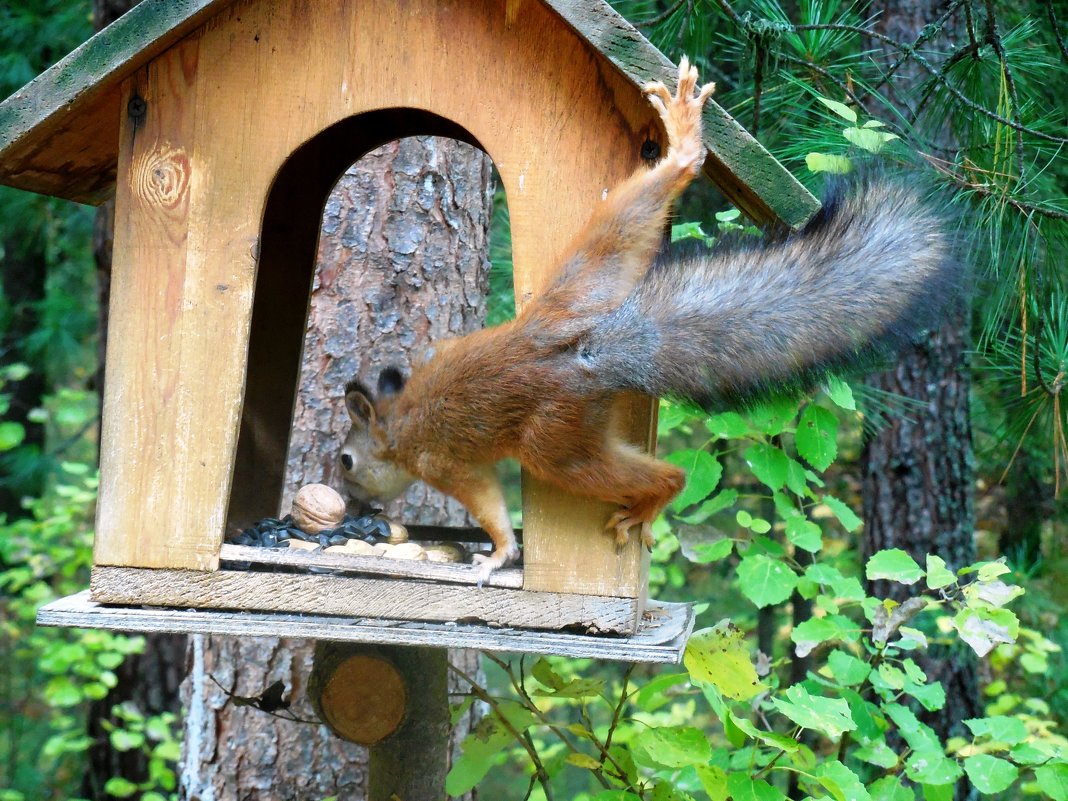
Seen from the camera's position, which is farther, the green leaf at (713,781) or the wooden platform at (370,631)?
the green leaf at (713,781)

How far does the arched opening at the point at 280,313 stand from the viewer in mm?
2729

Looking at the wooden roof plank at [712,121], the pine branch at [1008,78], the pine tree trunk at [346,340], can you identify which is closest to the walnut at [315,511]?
the pine tree trunk at [346,340]

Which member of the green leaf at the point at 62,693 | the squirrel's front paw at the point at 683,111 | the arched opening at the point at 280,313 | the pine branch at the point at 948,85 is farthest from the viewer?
the green leaf at the point at 62,693

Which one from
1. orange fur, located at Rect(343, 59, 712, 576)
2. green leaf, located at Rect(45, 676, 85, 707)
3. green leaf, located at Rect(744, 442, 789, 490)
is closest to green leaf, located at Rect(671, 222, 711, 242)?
green leaf, located at Rect(744, 442, 789, 490)

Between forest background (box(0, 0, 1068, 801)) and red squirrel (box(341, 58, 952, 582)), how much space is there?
0.17 meters

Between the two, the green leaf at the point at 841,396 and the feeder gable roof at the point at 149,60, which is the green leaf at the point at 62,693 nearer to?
the feeder gable roof at the point at 149,60

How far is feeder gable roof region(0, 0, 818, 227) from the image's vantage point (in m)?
1.75

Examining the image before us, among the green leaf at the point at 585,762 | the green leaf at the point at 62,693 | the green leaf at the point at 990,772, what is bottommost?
the green leaf at the point at 62,693

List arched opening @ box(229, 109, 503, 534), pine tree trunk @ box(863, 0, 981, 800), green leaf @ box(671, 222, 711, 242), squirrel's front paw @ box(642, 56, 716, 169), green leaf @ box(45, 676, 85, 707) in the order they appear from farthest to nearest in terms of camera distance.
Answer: green leaf @ box(45, 676, 85, 707)
pine tree trunk @ box(863, 0, 981, 800)
arched opening @ box(229, 109, 503, 534)
green leaf @ box(671, 222, 711, 242)
squirrel's front paw @ box(642, 56, 716, 169)

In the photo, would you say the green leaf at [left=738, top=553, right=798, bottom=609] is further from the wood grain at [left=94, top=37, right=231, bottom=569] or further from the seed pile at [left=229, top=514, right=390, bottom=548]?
the wood grain at [left=94, top=37, right=231, bottom=569]

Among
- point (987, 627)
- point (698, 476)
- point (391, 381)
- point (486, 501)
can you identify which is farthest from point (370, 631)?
point (987, 627)

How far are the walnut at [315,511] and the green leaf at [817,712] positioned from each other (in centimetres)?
103

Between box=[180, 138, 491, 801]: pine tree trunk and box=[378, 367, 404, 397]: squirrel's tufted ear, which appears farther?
box=[180, 138, 491, 801]: pine tree trunk

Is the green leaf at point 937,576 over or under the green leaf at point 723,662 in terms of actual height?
over
